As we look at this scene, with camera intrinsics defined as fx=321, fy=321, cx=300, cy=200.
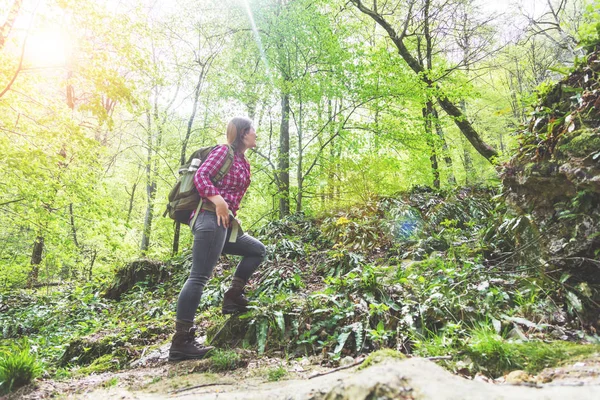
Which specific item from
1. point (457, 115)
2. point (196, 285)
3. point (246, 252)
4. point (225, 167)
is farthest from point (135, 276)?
point (457, 115)

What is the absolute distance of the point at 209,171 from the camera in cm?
279

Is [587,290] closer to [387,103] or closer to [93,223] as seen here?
[387,103]

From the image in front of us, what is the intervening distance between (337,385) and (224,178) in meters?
2.01

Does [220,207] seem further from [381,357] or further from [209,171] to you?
[381,357]

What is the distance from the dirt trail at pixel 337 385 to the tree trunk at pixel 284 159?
25.5 feet

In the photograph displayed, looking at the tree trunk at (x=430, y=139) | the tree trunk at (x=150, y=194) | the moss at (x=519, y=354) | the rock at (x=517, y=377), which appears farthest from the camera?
the tree trunk at (x=150, y=194)

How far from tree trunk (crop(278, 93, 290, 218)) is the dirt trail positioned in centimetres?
776

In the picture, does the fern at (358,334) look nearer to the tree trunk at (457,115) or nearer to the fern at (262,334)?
the fern at (262,334)

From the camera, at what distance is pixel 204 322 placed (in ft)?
13.3

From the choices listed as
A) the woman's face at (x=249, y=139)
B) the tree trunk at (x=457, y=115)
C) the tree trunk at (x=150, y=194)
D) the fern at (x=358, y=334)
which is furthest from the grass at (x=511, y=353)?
the tree trunk at (x=150, y=194)

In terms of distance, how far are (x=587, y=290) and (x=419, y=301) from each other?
123 cm

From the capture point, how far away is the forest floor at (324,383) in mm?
1213

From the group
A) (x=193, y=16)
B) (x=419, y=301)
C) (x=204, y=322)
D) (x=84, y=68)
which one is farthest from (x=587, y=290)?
(x=193, y=16)

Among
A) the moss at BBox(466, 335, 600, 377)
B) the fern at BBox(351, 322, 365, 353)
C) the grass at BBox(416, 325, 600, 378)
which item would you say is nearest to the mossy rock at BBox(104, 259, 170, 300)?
the fern at BBox(351, 322, 365, 353)
